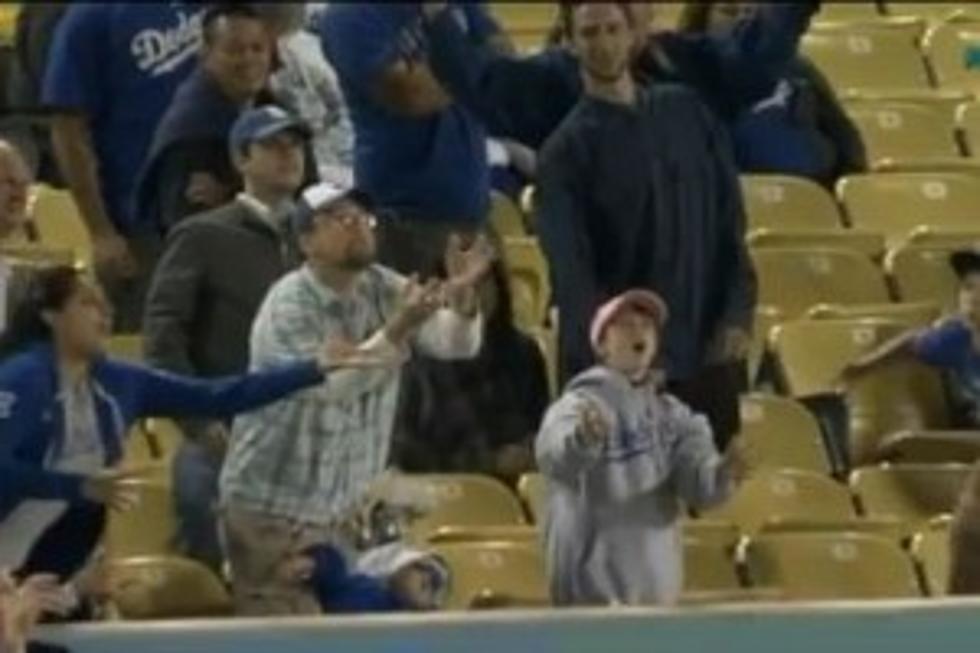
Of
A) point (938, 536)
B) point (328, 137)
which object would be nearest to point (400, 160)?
point (328, 137)

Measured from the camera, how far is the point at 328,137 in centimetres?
1226

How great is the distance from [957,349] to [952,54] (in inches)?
105

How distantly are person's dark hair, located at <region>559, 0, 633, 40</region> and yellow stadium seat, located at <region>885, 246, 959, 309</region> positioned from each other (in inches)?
41.4

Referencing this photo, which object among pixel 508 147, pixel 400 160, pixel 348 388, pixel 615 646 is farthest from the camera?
pixel 508 147

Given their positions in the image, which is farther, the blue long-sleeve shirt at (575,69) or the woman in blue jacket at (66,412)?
the blue long-sleeve shirt at (575,69)

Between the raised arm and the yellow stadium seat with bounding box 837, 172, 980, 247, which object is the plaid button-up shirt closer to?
the raised arm

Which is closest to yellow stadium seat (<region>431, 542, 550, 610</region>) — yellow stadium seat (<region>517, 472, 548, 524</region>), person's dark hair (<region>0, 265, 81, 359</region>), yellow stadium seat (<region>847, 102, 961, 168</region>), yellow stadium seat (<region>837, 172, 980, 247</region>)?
yellow stadium seat (<region>517, 472, 548, 524</region>)

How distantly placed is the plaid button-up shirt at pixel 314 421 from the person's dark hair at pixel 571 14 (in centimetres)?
84

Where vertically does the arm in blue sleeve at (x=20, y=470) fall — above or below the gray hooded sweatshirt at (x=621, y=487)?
above

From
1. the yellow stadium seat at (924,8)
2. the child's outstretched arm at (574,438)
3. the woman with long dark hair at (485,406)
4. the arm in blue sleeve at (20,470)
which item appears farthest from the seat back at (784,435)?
the yellow stadium seat at (924,8)

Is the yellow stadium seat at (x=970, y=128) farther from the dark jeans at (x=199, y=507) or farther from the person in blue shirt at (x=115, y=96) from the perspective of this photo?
the dark jeans at (x=199, y=507)

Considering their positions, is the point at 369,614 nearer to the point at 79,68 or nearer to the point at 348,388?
the point at 348,388

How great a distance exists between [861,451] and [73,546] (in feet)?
7.88

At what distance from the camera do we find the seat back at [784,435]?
1153cm
